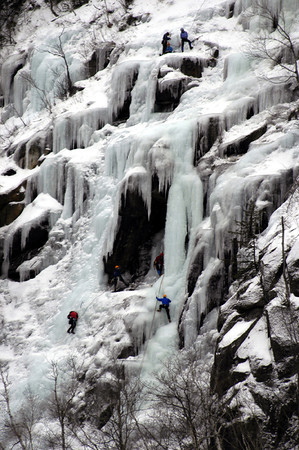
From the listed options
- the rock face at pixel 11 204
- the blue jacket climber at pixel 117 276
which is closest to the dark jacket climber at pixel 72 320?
the blue jacket climber at pixel 117 276

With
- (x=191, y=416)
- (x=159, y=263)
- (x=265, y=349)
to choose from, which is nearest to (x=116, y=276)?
(x=159, y=263)

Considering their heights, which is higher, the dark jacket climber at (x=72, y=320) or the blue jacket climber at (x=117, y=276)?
the blue jacket climber at (x=117, y=276)

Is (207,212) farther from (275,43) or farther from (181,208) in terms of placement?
(275,43)

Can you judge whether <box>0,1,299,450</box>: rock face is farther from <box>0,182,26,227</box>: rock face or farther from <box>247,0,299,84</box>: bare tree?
<box>247,0,299,84</box>: bare tree

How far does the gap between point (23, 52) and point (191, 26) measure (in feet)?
42.0

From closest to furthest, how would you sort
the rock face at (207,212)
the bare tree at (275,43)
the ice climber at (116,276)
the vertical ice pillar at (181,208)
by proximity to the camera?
the rock face at (207,212) < the vertical ice pillar at (181,208) < the ice climber at (116,276) < the bare tree at (275,43)

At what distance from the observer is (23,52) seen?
1427 inches

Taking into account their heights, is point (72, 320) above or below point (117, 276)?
below

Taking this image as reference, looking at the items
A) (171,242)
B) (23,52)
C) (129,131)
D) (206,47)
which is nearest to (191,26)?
(206,47)

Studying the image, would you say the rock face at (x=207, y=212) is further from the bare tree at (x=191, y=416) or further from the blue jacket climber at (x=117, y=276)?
the blue jacket climber at (x=117, y=276)

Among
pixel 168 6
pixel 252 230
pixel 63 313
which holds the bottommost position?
pixel 63 313

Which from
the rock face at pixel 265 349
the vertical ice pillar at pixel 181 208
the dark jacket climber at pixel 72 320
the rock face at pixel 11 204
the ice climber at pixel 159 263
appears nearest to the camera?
the rock face at pixel 265 349

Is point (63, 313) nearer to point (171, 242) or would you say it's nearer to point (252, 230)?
point (171, 242)

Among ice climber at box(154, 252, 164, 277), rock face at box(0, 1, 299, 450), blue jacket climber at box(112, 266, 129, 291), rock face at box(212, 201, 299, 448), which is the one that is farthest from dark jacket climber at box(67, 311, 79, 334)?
rock face at box(212, 201, 299, 448)
